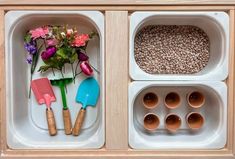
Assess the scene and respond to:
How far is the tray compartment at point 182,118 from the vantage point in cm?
100

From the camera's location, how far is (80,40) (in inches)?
41.5

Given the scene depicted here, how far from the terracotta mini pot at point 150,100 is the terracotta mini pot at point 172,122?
0.22 feet

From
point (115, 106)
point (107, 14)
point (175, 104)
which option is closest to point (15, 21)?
point (107, 14)

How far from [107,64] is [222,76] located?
374mm

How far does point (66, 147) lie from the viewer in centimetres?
101

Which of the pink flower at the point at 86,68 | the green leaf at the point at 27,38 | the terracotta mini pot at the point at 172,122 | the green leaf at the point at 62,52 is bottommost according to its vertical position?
the terracotta mini pot at the point at 172,122

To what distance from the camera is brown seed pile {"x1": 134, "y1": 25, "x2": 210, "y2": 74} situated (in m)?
1.12

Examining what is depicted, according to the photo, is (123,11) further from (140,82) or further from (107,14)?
(140,82)

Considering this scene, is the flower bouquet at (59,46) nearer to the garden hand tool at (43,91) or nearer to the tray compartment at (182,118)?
the garden hand tool at (43,91)

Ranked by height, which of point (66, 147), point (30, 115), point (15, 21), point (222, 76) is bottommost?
point (66, 147)

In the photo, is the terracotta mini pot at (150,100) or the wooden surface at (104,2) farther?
the terracotta mini pot at (150,100)

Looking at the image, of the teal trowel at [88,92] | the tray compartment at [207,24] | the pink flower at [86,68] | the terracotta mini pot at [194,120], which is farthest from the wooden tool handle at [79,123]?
the terracotta mini pot at [194,120]

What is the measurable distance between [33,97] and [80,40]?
0.28 m

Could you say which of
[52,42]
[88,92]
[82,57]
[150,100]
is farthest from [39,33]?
[150,100]
